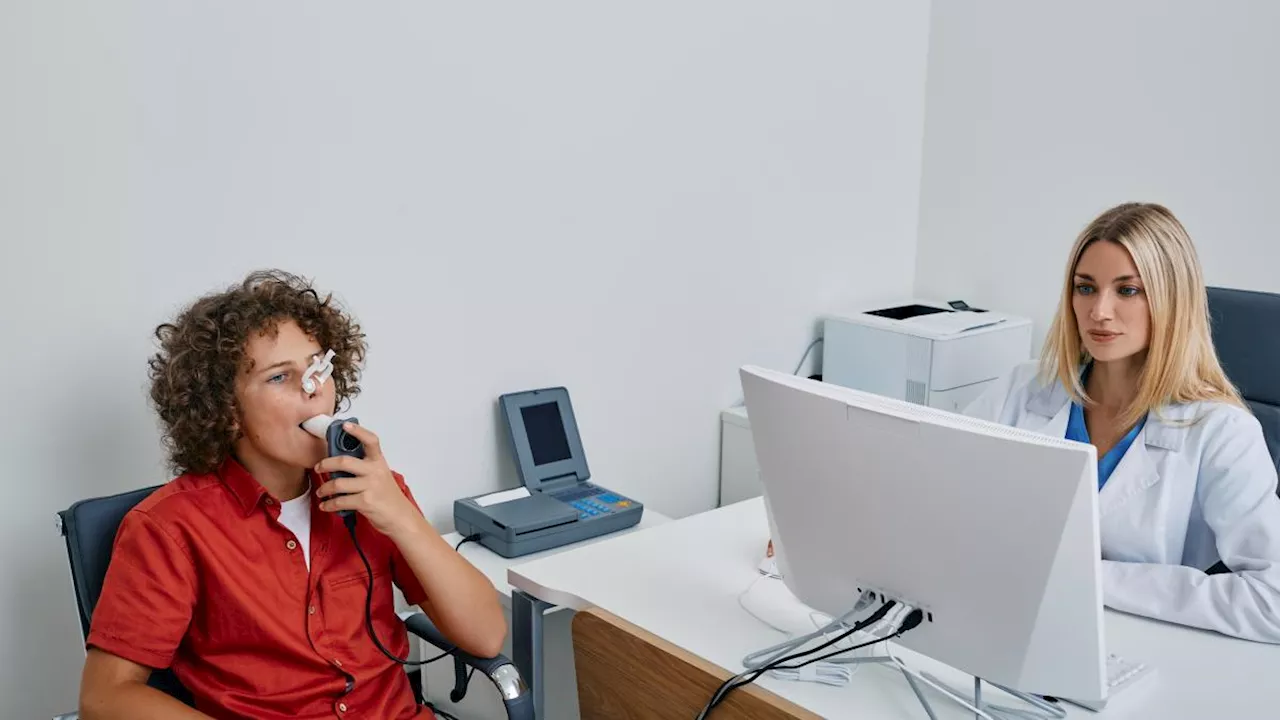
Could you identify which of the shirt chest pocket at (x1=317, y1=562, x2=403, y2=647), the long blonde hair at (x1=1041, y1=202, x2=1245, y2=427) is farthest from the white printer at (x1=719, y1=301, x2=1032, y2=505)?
the shirt chest pocket at (x1=317, y1=562, x2=403, y2=647)

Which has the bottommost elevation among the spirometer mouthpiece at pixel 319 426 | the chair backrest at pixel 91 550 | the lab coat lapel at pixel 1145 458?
the chair backrest at pixel 91 550

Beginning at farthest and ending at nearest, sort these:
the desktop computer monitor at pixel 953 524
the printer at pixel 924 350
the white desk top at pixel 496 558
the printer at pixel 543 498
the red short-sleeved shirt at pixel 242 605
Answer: the printer at pixel 924 350 < the printer at pixel 543 498 < the white desk top at pixel 496 558 < the red short-sleeved shirt at pixel 242 605 < the desktop computer monitor at pixel 953 524

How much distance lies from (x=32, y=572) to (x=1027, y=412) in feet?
5.51

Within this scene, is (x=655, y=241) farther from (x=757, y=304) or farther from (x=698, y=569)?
(x=698, y=569)

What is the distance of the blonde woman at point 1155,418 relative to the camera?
152cm

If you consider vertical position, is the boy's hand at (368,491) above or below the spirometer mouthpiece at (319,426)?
below

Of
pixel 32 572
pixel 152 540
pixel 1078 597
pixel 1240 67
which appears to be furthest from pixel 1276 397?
pixel 32 572

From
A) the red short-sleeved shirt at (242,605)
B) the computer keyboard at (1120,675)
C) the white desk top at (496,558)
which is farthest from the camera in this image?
the white desk top at (496,558)

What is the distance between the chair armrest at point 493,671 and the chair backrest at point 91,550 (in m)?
0.33

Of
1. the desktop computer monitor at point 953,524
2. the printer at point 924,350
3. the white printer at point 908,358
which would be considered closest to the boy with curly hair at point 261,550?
the desktop computer monitor at point 953,524

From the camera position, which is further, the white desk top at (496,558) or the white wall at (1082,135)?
the white wall at (1082,135)

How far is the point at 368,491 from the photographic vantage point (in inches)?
55.7

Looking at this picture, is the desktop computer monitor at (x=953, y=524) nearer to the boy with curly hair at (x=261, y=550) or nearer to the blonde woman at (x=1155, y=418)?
the blonde woman at (x=1155, y=418)

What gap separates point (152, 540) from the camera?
54.4 inches
